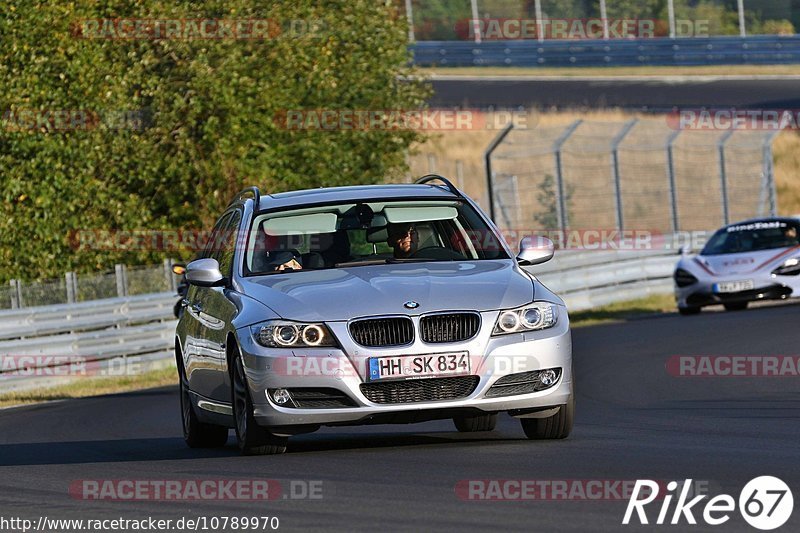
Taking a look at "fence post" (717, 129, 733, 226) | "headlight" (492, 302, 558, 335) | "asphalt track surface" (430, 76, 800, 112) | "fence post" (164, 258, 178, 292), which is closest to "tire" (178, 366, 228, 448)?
"headlight" (492, 302, 558, 335)

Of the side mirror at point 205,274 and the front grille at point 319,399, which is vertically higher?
the side mirror at point 205,274

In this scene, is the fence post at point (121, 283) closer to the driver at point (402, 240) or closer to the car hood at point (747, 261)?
the car hood at point (747, 261)

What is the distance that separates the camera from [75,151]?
26.3 meters

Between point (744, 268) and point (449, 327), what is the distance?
1528cm

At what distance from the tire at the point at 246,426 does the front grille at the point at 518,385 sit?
Answer: 51.2 inches

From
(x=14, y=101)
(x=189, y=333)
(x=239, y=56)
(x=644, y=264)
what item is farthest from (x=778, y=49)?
(x=189, y=333)

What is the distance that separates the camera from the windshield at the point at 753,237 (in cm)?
2470

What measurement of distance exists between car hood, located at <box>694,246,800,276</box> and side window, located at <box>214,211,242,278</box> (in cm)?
1347

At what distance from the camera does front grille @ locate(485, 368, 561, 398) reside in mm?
9469

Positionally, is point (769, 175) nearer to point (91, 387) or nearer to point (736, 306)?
point (736, 306)

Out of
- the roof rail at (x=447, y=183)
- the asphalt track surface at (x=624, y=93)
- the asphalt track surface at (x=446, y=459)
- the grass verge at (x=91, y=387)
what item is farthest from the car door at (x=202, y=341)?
the asphalt track surface at (x=624, y=93)

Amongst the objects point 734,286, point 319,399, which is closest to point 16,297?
point 734,286

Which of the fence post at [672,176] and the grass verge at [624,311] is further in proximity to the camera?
the fence post at [672,176]

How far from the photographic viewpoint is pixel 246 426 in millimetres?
9789
